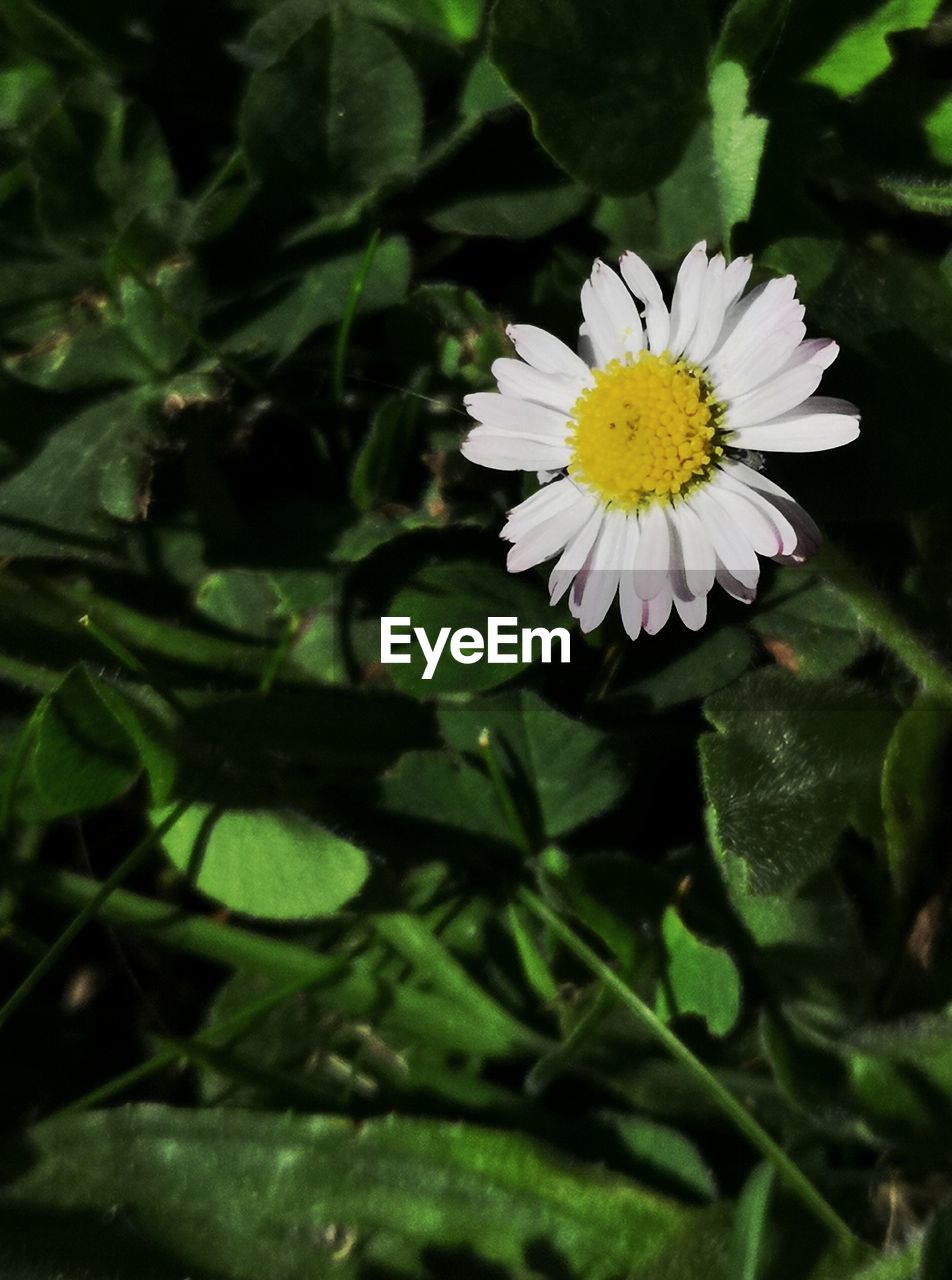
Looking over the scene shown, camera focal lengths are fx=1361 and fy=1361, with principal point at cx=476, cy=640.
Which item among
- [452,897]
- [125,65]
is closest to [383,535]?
[452,897]

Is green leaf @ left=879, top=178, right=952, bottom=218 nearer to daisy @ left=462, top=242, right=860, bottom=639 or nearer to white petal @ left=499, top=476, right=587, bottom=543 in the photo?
daisy @ left=462, top=242, right=860, bottom=639

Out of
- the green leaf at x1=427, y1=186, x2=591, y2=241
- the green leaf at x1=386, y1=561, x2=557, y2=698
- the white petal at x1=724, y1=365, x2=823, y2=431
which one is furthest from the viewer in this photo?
the green leaf at x1=427, y1=186, x2=591, y2=241

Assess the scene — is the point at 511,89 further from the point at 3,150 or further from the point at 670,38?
the point at 3,150

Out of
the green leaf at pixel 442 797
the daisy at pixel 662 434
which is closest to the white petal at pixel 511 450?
the daisy at pixel 662 434

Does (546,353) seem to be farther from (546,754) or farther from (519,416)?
(546,754)

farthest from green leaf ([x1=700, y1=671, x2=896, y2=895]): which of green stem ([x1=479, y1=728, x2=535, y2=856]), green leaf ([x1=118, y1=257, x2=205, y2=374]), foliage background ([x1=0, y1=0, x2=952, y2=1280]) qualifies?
green leaf ([x1=118, y1=257, x2=205, y2=374])

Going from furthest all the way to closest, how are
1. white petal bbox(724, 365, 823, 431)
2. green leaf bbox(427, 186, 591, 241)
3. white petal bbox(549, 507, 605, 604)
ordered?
green leaf bbox(427, 186, 591, 241) < white petal bbox(549, 507, 605, 604) < white petal bbox(724, 365, 823, 431)

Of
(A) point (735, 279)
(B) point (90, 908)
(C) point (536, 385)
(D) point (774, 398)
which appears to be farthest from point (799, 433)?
(B) point (90, 908)
